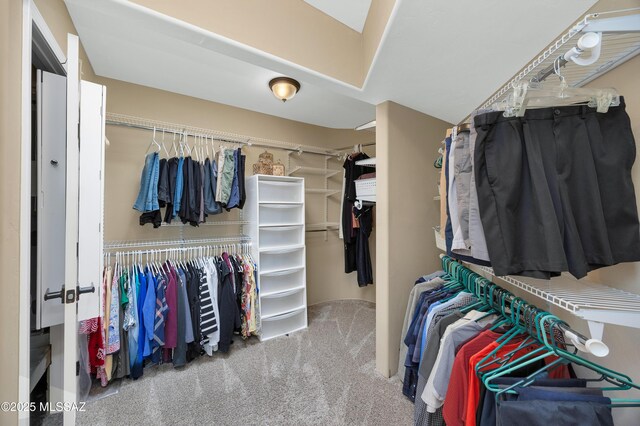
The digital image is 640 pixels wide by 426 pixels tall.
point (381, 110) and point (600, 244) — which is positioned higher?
point (381, 110)

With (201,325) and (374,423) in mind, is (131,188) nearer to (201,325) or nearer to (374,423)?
Answer: (201,325)

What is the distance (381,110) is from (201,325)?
2.39 metres

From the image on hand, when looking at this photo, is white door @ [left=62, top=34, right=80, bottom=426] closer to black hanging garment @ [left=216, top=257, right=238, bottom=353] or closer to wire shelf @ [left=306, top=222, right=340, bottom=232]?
black hanging garment @ [left=216, top=257, right=238, bottom=353]

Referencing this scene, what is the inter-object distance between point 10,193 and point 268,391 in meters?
1.83

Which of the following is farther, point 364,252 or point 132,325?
point 364,252

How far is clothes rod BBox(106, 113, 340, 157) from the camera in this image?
228cm

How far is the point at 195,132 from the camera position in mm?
2596

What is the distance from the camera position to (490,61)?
136 cm

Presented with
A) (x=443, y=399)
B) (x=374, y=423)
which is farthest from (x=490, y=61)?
(x=374, y=423)

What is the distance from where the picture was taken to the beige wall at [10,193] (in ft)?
2.81

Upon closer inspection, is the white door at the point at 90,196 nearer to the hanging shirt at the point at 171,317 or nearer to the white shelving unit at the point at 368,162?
the hanging shirt at the point at 171,317

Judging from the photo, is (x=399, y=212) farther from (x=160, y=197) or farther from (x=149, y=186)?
(x=149, y=186)

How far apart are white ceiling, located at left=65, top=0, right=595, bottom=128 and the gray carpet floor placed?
7.11 ft

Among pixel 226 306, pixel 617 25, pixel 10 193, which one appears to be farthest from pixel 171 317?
pixel 617 25
